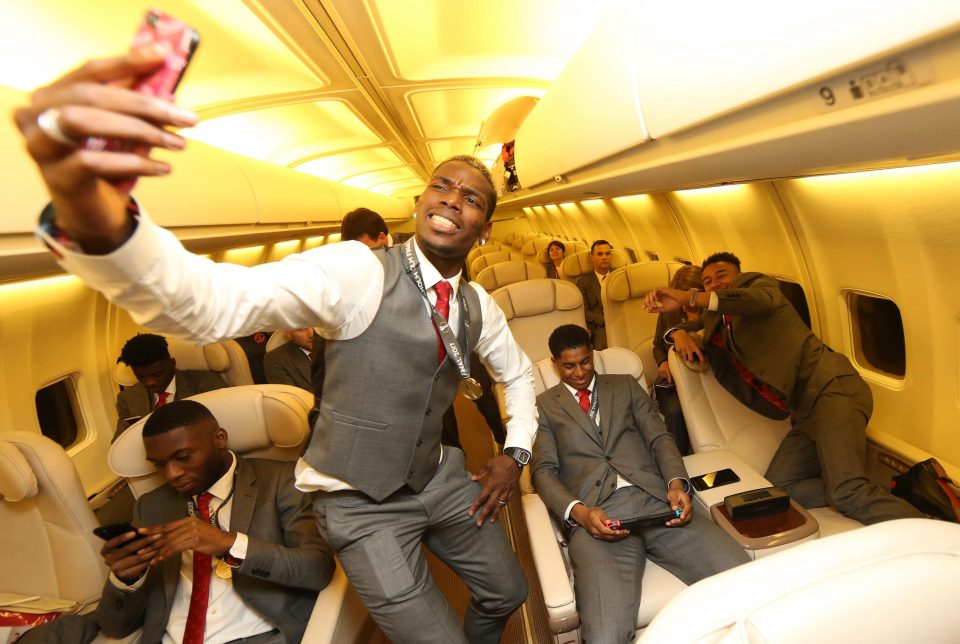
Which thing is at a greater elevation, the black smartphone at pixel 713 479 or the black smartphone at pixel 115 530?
the black smartphone at pixel 115 530

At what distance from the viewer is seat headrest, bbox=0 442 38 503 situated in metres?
2.04

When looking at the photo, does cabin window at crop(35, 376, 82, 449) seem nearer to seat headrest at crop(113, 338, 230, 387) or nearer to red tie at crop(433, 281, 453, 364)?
seat headrest at crop(113, 338, 230, 387)

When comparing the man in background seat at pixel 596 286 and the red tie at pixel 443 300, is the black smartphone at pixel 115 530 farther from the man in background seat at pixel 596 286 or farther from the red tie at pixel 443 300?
the man in background seat at pixel 596 286

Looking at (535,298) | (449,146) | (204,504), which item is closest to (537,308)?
(535,298)

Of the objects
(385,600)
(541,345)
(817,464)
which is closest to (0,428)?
(385,600)

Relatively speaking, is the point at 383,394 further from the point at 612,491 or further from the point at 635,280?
the point at 635,280

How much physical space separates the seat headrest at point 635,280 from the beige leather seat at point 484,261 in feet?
13.0

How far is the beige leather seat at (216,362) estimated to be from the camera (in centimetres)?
371

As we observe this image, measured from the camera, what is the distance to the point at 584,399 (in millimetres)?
2738

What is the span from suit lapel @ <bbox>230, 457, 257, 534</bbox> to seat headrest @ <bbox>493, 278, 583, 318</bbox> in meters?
2.70

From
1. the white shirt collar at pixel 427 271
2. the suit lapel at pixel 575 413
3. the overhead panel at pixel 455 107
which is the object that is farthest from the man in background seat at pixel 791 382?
the overhead panel at pixel 455 107

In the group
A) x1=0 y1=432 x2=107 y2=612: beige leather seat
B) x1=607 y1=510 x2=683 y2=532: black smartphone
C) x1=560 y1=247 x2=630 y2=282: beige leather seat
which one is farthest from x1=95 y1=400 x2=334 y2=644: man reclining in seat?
x1=560 y1=247 x2=630 y2=282: beige leather seat

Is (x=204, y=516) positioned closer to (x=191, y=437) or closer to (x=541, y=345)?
(x=191, y=437)

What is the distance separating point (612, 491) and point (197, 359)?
129 inches
